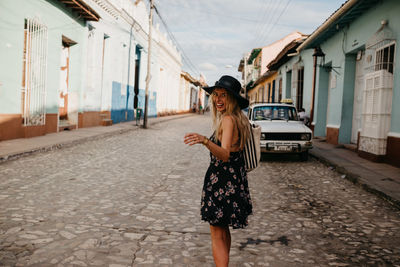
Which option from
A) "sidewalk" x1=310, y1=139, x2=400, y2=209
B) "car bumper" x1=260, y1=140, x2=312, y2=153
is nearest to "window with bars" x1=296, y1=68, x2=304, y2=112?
"sidewalk" x1=310, y1=139, x2=400, y2=209

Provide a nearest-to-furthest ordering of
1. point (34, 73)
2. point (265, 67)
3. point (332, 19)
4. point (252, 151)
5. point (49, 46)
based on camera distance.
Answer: point (252, 151) < point (34, 73) < point (332, 19) < point (49, 46) < point (265, 67)

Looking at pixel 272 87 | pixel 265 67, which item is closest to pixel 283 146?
pixel 272 87

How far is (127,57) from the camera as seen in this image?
75.9ft

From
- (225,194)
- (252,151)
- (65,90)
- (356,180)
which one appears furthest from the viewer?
(65,90)

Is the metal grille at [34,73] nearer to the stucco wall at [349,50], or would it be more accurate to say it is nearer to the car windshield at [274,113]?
the car windshield at [274,113]

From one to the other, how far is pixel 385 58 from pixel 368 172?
11.7 ft

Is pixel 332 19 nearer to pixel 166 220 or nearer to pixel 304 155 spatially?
pixel 304 155

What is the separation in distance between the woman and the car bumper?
6.86 meters

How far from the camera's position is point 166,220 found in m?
4.34

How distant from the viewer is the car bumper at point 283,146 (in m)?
9.45

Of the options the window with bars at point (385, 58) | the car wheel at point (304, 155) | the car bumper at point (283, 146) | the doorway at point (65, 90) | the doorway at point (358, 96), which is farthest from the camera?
the doorway at point (65, 90)

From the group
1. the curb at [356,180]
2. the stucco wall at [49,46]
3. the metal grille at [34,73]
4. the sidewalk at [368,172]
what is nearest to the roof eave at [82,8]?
the stucco wall at [49,46]

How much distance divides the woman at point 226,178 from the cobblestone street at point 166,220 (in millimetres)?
712

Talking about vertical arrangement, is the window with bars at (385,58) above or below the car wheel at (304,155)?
above
